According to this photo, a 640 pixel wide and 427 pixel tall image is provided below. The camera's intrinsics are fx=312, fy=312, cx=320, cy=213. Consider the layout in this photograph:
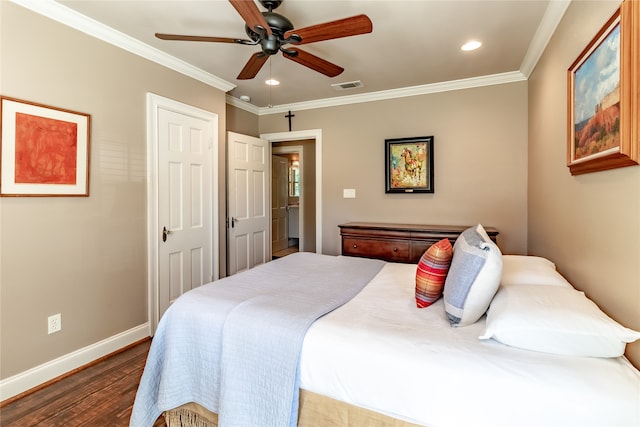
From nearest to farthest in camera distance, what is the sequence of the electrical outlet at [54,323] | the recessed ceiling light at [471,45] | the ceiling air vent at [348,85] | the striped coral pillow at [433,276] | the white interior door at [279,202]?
the striped coral pillow at [433,276], the electrical outlet at [54,323], the recessed ceiling light at [471,45], the ceiling air vent at [348,85], the white interior door at [279,202]

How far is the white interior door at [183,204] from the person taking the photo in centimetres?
293

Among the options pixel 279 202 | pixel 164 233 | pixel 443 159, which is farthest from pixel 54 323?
pixel 279 202

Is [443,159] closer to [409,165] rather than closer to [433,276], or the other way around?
[409,165]

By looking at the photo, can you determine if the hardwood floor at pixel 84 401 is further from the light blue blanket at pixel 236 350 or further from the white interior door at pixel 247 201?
the white interior door at pixel 247 201

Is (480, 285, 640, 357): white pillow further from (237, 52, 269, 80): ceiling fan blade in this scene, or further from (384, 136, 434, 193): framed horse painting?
(384, 136, 434, 193): framed horse painting

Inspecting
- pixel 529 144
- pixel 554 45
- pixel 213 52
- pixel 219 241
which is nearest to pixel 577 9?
pixel 554 45

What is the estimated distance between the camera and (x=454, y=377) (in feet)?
3.43

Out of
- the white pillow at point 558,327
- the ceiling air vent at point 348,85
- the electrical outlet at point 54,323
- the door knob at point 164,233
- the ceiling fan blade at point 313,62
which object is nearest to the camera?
the white pillow at point 558,327

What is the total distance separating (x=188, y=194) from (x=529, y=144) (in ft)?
11.4

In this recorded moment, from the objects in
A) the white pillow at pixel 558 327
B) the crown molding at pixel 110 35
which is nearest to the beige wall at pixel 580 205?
A: the white pillow at pixel 558 327

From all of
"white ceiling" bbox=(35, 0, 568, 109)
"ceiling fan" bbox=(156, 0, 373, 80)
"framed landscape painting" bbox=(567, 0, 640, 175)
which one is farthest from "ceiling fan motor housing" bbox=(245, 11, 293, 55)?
"framed landscape painting" bbox=(567, 0, 640, 175)

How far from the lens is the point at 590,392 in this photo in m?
0.93

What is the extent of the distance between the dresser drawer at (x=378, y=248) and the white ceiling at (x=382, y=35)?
177 cm

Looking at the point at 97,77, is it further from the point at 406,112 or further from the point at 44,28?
the point at 406,112
